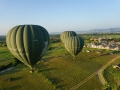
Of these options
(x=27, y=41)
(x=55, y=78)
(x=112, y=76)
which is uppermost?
(x=27, y=41)

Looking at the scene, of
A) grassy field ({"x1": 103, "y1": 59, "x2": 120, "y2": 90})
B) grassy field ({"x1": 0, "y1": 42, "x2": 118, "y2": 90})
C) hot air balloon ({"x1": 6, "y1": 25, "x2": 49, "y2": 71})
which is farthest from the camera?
grassy field ({"x1": 103, "y1": 59, "x2": 120, "y2": 90})

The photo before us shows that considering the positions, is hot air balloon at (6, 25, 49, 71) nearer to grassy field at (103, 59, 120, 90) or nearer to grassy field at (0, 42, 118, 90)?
grassy field at (0, 42, 118, 90)

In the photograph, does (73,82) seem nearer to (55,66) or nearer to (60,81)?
(60,81)

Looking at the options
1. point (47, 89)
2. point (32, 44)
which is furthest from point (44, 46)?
point (47, 89)

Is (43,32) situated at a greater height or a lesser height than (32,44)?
greater

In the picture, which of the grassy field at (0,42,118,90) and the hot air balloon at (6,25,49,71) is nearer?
the hot air balloon at (6,25,49,71)

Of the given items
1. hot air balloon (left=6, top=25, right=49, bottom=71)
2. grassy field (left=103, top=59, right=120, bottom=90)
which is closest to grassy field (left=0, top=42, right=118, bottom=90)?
grassy field (left=103, top=59, right=120, bottom=90)

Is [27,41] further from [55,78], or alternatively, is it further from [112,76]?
[112,76]

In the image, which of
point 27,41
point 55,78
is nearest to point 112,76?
point 55,78

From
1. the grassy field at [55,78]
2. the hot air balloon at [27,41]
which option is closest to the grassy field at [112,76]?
the grassy field at [55,78]
